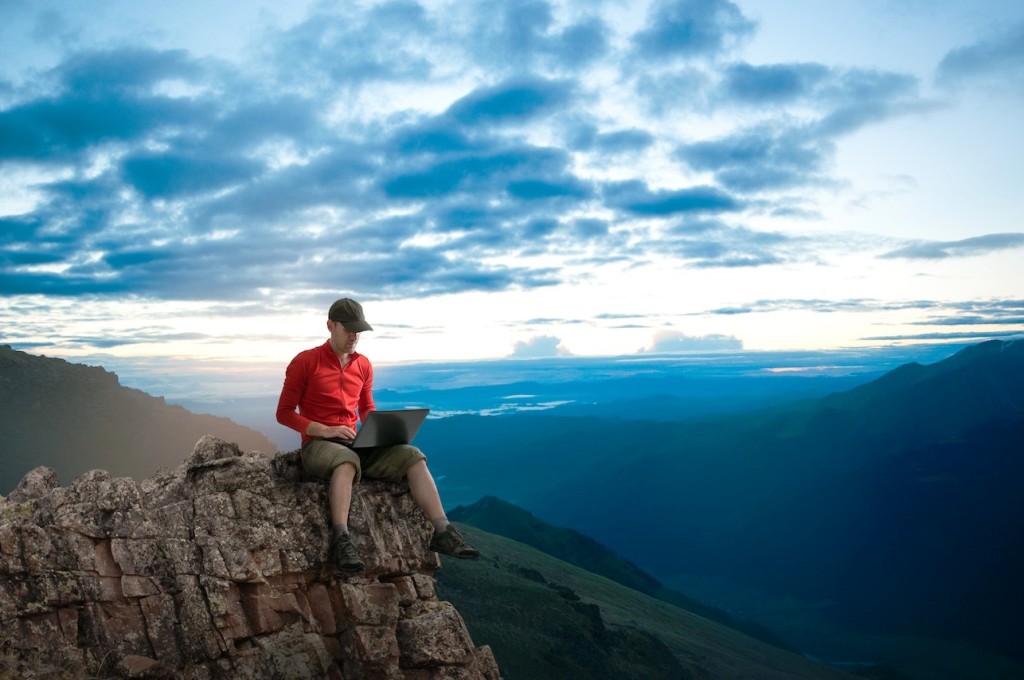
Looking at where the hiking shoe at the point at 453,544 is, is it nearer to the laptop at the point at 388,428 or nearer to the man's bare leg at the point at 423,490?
the man's bare leg at the point at 423,490

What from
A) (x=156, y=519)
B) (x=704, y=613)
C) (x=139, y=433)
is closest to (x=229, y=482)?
(x=156, y=519)

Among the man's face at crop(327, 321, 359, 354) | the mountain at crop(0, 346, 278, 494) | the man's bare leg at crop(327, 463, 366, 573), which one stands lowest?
the mountain at crop(0, 346, 278, 494)

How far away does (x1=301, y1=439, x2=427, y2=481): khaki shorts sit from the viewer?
12430 mm

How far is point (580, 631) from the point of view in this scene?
68.8m

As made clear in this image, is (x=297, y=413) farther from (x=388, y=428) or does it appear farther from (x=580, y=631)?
(x=580, y=631)

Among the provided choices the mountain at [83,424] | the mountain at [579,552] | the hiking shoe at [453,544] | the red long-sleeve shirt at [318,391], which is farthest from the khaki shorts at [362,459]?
the mountain at [579,552]

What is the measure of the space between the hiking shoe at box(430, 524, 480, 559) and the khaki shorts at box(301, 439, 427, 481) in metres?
1.29

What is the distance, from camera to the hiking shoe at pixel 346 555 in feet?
39.0

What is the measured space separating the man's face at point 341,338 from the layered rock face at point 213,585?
2124 mm

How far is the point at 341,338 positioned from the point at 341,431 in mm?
1568

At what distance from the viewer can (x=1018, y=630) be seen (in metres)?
160

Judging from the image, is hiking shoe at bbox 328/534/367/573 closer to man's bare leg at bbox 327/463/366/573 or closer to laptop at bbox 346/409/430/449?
man's bare leg at bbox 327/463/366/573

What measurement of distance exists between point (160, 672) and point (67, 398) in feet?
408

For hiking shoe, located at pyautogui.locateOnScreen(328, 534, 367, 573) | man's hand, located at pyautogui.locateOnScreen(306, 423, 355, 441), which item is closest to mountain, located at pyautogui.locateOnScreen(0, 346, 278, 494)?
man's hand, located at pyautogui.locateOnScreen(306, 423, 355, 441)
